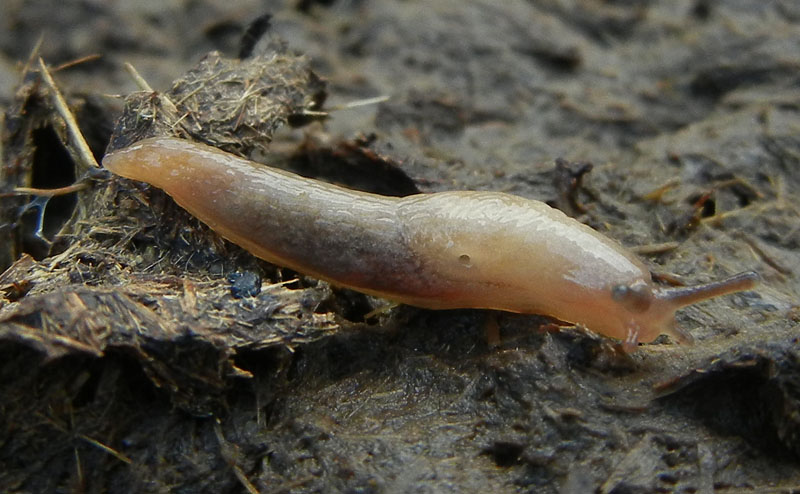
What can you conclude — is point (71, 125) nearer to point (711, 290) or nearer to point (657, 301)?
point (657, 301)

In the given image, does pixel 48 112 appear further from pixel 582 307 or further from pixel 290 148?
pixel 582 307

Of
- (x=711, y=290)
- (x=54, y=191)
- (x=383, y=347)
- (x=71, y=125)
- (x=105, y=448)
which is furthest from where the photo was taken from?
(x=71, y=125)

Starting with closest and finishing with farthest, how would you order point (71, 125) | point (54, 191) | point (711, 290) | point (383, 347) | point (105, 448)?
point (105, 448) < point (711, 290) < point (383, 347) < point (54, 191) < point (71, 125)

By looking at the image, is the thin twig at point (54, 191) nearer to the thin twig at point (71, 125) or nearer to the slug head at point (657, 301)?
the thin twig at point (71, 125)

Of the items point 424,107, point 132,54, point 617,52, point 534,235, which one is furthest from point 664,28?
point 132,54

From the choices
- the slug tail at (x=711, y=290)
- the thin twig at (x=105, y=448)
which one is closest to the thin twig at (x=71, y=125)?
the thin twig at (x=105, y=448)

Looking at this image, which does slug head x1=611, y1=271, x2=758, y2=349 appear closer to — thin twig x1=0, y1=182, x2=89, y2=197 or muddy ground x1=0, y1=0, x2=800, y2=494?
muddy ground x1=0, y1=0, x2=800, y2=494

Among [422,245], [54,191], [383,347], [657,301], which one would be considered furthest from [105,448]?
[657,301]
